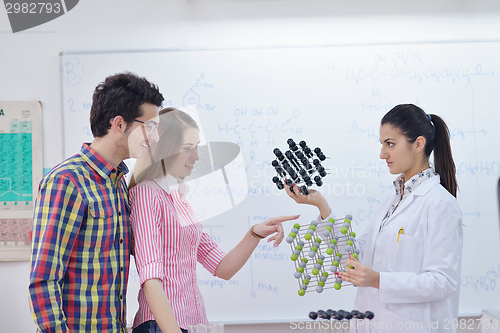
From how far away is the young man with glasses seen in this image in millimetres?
978

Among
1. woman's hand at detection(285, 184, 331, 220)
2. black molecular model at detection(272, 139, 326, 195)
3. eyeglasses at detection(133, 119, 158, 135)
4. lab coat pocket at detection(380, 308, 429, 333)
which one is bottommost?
lab coat pocket at detection(380, 308, 429, 333)

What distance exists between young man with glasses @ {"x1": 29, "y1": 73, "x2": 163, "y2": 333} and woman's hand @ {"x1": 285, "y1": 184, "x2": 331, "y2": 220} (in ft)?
1.67

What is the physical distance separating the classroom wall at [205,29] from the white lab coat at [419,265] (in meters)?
1.19

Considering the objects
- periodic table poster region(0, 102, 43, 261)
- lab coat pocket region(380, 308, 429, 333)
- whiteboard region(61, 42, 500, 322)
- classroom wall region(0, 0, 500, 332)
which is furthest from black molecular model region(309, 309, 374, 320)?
periodic table poster region(0, 102, 43, 261)

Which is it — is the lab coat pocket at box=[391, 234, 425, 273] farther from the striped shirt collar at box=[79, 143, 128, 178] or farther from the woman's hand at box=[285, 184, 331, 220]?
the striped shirt collar at box=[79, 143, 128, 178]

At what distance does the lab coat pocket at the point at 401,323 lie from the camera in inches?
50.5

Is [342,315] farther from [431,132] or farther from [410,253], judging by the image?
[431,132]

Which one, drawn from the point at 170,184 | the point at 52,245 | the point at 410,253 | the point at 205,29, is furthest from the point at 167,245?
the point at 205,29

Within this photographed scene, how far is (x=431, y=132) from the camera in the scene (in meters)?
1.41

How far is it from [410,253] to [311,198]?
40 centimetres

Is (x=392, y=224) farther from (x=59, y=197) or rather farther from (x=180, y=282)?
(x=59, y=197)

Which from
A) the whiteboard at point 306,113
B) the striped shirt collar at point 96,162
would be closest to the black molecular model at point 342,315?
the striped shirt collar at point 96,162

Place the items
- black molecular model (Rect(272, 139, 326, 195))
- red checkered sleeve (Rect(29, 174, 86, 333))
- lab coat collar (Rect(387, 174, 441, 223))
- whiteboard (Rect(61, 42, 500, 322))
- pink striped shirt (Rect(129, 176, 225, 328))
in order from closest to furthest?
red checkered sleeve (Rect(29, 174, 86, 333)), pink striped shirt (Rect(129, 176, 225, 328)), black molecular model (Rect(272, 139, 326, 195)), lab coat collar (Rect(387, 174, 441, 223)), whiteboard (Rect(61, 42, 500, 322))

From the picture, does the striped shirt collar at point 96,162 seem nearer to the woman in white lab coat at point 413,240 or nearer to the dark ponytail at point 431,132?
the woman in white lab coat at point 413,240
